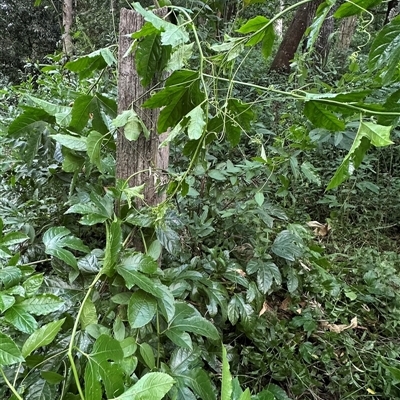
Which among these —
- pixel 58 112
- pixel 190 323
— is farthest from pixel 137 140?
pixel 190 323

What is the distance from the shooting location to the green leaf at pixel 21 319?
0.56m

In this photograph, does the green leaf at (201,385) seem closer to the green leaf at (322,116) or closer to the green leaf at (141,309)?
the green leaf at (141,309)

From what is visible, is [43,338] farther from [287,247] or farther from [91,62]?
[287,247]

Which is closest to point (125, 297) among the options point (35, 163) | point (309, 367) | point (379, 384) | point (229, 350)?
point (229, 350)

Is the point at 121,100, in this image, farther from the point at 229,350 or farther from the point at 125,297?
the point at 229,350

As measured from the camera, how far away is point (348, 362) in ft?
4.20

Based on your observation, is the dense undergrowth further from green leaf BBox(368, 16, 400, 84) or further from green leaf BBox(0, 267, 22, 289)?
green leaf BBox(368, 16, 400, 84)

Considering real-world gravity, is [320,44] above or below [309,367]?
above

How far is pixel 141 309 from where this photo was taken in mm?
711

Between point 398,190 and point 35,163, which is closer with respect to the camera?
point 35,163

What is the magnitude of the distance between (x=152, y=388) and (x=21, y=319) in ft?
0.86

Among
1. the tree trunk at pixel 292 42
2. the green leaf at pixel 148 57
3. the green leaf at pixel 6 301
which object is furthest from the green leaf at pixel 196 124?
the tree trunk at pixel 292 42

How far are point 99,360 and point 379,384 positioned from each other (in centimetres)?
115

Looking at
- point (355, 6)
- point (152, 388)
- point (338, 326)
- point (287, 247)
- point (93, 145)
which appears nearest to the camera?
point (152, 388)
